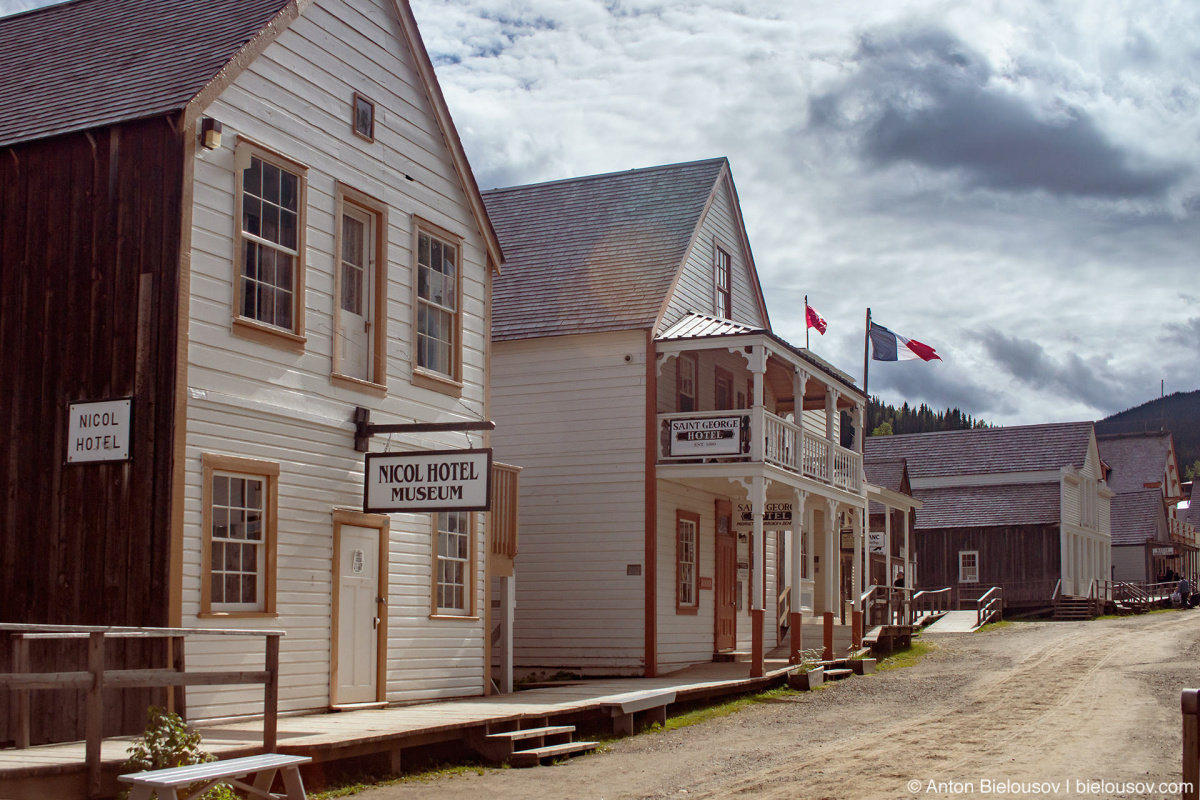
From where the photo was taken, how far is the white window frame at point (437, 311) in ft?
53.6

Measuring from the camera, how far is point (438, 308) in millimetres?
16953

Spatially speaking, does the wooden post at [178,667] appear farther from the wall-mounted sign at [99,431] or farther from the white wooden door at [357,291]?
the white wooden door at [357,291]

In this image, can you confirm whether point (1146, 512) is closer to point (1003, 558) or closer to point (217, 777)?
point (1003, 558)

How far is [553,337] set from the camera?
23.2 meters

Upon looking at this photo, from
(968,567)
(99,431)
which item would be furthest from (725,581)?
(968,567)

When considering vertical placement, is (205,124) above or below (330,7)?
below

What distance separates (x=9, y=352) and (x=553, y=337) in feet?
37.7

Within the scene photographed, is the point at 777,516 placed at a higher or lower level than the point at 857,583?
higher

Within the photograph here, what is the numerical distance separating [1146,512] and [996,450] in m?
17.8

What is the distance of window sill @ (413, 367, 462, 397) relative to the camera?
16.3 meters

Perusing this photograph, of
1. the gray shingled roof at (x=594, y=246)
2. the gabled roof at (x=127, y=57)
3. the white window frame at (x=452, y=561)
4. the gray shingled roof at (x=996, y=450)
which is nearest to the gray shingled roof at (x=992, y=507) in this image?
the gray shingled roof at (x=996, y=450)

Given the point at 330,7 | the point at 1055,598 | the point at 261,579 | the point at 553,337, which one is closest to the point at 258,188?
the point at 330,7

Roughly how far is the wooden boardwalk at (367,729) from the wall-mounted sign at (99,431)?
259 centimetres

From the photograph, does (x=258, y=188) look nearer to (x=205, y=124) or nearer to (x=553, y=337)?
(x=205, y=124)
